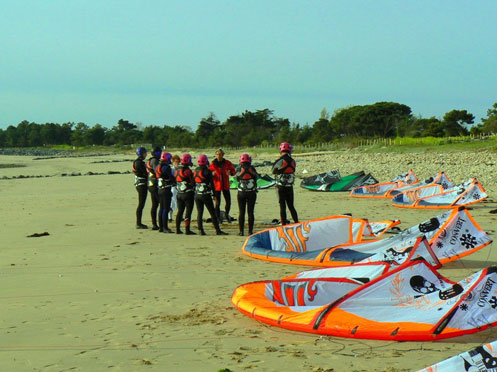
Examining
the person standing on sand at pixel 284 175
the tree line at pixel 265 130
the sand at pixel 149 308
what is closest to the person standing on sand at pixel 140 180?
the sand at pixel 149 308

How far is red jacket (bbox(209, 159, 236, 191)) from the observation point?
12711 mm

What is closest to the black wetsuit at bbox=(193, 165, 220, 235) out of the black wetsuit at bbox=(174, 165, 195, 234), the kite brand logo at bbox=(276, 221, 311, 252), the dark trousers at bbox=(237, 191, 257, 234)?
the black wetsuit at bbox=(174, 165, 195, 234)

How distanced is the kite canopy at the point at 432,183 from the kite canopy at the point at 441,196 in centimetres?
60

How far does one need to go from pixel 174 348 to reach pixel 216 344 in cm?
34

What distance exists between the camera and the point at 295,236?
9.84 meters

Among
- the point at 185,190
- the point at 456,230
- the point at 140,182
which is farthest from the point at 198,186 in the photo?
the point at 456,230

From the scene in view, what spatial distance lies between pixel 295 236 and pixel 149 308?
12.2 feet

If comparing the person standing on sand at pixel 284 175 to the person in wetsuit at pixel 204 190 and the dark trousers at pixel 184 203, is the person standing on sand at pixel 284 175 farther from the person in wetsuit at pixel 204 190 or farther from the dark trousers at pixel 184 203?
the dark trousers at pixel 184 203

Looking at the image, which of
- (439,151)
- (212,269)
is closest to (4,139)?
(439,151)

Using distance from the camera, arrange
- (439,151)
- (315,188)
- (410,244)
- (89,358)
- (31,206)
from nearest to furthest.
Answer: (89,358)
(410,244)
(31,206)
(315,188)
(439,151)

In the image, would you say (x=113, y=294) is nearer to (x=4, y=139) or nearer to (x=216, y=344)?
(x=216, y=344)

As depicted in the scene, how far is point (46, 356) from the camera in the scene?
16.8 ft

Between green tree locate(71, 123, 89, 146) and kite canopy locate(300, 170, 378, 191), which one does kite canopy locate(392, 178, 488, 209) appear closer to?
kite canopy locate(300, 170, 378, 191)

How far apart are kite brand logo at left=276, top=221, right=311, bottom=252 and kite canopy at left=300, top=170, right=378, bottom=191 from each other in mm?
9630
